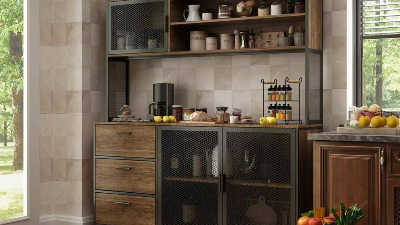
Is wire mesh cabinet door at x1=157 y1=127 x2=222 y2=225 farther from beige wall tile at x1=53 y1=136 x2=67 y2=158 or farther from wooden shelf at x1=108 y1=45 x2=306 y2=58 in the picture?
beige wall tile at x1=53 y1=136 x2=67 y2=158

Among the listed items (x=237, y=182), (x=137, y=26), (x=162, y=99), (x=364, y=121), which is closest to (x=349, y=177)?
(x=364, y=121)

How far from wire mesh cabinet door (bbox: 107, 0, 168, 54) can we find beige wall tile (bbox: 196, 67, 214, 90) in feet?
1.44

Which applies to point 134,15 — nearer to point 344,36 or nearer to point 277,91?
point 277,91

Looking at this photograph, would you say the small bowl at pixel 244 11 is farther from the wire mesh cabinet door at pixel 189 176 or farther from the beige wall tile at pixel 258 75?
the wire mesh cabinet door at pixel 189 176

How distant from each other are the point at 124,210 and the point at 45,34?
68.1 inches

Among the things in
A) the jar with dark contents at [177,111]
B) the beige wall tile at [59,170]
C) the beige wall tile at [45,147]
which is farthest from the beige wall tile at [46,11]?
the jar with dark contents at [177,111]

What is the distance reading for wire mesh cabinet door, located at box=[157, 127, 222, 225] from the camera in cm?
455

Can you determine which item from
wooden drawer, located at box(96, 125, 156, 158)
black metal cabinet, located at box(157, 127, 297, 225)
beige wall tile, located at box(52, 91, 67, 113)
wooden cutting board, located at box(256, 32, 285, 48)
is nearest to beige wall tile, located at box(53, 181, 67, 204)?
wooden drawer, located at box(96, 125, 156, 158)

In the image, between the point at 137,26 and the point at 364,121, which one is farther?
the point at 137,26

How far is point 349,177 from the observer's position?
12.9 feet

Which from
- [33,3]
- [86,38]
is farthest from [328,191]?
[33,3]

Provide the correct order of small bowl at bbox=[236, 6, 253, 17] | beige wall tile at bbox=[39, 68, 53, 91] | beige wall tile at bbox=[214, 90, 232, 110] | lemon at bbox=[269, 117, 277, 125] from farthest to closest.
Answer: beige wall tile at bbox=[39, 68, 53, 91] → beige wall tile at bbox=[214, 90, 232, 110] → small bowl at bbox=[236, 6, 253, 17] → lemon at bbox=[269, 117, 277, 125]

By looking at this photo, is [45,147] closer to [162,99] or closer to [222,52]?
[162,99]

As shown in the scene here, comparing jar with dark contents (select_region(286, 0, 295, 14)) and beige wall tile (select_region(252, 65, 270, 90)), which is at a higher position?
jar with dark contents (select_region(286, 0, 295, 14))
